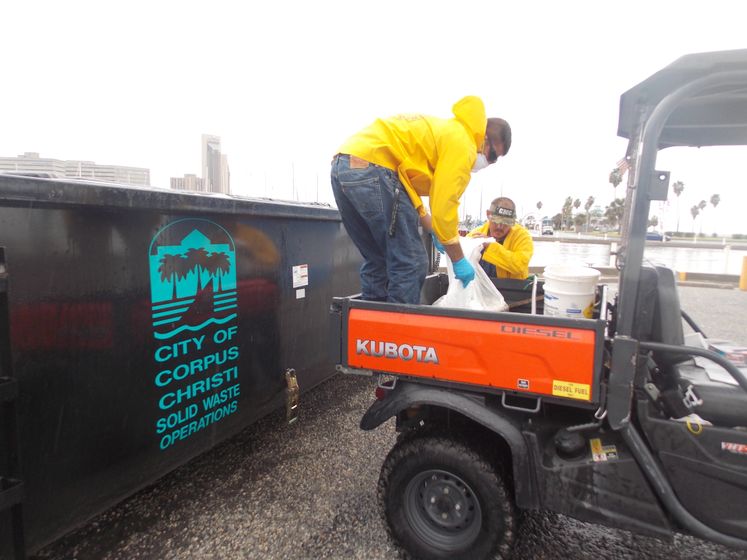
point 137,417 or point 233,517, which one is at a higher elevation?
point 137,417

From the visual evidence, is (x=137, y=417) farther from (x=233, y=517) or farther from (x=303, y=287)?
(x=303, y=287)

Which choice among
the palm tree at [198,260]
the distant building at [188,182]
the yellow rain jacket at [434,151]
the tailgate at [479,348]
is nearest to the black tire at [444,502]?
the tailgate at [479,348]

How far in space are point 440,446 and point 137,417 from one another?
5.55ft

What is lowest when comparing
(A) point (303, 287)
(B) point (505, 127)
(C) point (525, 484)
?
(C) point (525, 484)

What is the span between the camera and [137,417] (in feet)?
8.55

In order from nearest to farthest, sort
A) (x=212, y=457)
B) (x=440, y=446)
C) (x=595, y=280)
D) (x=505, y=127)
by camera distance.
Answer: (x=440, y=446), (x=595, y=280), (x=505, y=127), (x=212, y=457)

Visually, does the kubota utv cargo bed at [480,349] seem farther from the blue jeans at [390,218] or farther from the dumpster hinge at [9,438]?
the dumpster hinge at [9,438]

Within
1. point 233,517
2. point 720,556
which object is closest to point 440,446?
point 233,517

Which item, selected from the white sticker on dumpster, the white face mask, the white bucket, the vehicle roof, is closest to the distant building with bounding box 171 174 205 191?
the white sticker on dumpster

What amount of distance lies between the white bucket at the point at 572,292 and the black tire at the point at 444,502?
2.80 ft

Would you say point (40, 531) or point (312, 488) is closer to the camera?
point (40, 531)

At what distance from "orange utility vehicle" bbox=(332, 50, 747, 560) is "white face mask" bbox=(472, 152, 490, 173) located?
751 millimetres

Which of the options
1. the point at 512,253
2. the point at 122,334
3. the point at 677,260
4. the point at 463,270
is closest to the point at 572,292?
the point at 463,270

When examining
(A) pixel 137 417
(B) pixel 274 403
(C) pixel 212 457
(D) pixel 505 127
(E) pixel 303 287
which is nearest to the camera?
(A) pixel 137 417
